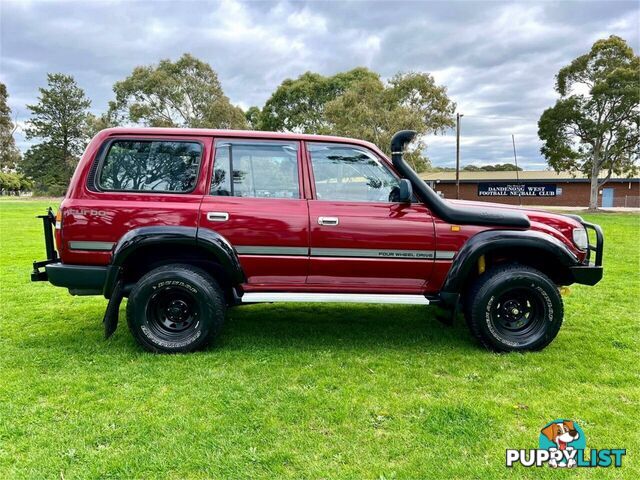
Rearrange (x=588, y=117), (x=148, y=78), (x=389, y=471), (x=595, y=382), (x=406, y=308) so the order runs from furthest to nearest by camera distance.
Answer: (x=148, y=78)
(x=588, y=117)
(x=406, y=308)
(x=595, y=382)
(x=389, y=471)

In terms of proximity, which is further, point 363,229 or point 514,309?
point 514,309

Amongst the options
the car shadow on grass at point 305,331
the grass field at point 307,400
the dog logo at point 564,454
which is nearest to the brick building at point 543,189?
the car shadow on grass at point 305,331

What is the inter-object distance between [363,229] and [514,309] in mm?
1634

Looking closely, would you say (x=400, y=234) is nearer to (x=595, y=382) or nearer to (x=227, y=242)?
(x=227, y=242)

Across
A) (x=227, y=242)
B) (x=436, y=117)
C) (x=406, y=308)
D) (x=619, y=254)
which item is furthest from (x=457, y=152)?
(x=227, y=242)

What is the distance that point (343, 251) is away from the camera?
159 inches

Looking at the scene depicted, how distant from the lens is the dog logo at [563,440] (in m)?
2.61

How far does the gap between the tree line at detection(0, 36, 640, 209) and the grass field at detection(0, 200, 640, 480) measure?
973 inches

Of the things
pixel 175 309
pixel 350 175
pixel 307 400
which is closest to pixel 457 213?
pixel 350 175

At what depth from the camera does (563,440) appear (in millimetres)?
2797

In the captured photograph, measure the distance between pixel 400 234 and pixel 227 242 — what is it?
152cm

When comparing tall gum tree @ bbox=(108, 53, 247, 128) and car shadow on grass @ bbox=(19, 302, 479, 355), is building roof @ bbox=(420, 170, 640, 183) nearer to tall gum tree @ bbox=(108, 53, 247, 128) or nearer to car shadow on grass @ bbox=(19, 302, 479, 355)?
tall gum tree @ bbox=(108, 53, 247, 128)

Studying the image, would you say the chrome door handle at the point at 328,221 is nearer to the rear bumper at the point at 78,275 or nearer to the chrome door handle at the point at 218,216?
the chrome door handle at the point at 218,216

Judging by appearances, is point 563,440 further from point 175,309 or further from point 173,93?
point 173,93
